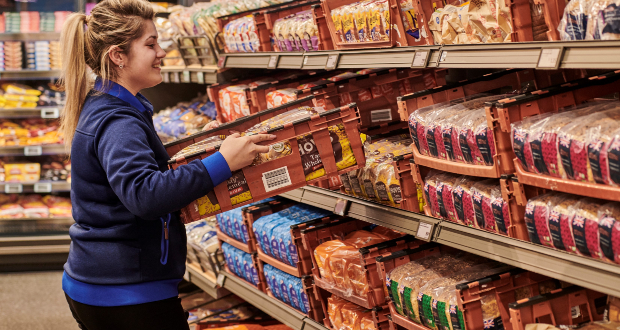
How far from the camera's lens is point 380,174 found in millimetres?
2211

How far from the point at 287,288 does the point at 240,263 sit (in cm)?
54

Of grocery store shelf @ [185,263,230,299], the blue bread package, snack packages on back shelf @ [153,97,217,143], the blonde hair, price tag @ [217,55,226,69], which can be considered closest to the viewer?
the blonde hair

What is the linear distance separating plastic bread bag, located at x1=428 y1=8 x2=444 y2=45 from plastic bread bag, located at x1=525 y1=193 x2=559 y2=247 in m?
0.61

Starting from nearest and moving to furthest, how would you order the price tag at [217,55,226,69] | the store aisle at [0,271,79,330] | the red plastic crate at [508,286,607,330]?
the red plastic crate at [508,286,607,330]
the price tag at [217,55,226,69]
the store aisle at [0,271,79,330]

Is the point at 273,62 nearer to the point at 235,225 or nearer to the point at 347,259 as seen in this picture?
the point at 235,225

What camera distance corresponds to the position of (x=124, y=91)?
199cm

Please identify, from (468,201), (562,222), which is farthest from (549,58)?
(468,201)

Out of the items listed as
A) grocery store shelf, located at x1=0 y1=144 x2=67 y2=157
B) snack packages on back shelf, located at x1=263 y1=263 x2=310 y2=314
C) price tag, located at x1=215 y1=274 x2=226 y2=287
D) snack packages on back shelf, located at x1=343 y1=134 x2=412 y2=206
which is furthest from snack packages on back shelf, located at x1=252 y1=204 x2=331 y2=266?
grocery store shelf, located at x1=0 y1=144 x2=67 y2=157

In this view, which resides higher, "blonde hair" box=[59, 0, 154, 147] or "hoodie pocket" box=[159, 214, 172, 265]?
"blonde hair" box=[59, 0, 154, 147]

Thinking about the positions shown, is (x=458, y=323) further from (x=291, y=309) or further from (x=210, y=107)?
(x=210, y=107)

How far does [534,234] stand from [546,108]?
34cm

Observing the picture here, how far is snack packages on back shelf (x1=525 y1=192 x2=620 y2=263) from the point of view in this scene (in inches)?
53.5

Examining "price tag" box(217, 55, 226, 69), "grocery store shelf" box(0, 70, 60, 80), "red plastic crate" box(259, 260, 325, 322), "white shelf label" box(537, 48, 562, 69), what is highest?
"grocery store shelf" box(0, 70, 60, 80)

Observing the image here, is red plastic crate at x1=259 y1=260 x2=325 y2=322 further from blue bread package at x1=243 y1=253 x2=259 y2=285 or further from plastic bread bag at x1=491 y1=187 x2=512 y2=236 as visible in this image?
plastic bread bag at x1=491 y1=187 x2=512 y2=236
